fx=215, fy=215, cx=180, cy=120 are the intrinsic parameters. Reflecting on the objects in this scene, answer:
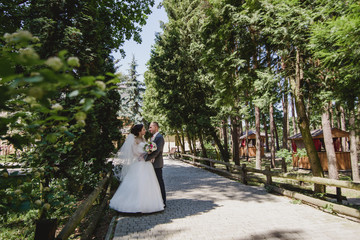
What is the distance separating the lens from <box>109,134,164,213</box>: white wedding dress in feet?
18.4

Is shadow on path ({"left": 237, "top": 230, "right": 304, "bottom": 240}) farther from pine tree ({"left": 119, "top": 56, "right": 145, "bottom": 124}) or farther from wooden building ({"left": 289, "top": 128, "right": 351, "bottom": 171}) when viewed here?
pine tree ({"left": 119, "top": 56, "right": 145, "bottom": 124})

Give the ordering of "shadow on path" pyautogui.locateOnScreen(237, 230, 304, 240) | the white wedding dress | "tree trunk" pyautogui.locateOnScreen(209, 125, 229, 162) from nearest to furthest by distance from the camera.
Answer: "shadow on path" pyautogui.locateOnScreen(237, 230, 304, 240), the white wedding dress, "tree trunk" pyautogui.locateOnScreen(209, 125, 229, 162)

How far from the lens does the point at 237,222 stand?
16.0 feet

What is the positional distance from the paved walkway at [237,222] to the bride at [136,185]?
250 mm

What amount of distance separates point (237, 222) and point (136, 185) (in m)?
2.67

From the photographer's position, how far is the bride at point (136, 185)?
5.60 meters

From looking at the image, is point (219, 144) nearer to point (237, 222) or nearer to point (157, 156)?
point (157, 156)

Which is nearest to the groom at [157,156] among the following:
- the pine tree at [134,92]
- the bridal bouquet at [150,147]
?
the bridal bouquet at [150,147]

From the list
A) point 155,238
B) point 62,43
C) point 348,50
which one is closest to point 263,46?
point 348,50

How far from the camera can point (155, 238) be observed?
412 cm

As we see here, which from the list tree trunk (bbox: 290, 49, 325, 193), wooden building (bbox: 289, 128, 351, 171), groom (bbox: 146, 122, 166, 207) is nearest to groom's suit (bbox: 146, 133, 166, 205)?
groom (bbox: 146, 122, 166, 207)

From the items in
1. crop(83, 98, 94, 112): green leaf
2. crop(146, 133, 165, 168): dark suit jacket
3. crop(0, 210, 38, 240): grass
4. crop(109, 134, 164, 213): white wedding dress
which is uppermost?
crop(83, 98, 94, 112): green leaf

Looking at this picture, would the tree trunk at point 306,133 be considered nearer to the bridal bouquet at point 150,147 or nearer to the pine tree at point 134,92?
the bridal bouquet at point 150,147

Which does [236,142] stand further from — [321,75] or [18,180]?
[18,180]
